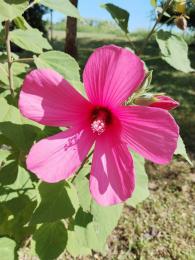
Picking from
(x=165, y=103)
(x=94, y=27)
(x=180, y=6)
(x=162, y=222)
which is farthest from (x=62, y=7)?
(x=94, y=27)

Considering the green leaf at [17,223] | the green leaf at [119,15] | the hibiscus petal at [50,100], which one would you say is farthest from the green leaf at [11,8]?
the green leaf at [17,223]

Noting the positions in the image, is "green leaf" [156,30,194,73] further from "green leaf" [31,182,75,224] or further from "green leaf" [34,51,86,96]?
"green leaf" [31,182,75,224]

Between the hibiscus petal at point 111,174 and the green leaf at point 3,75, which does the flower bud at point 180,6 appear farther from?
the hibiscus petal at point 111,174

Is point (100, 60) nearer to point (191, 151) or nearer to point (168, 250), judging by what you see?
point (168, 250)

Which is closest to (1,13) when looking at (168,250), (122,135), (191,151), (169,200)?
(122,135)

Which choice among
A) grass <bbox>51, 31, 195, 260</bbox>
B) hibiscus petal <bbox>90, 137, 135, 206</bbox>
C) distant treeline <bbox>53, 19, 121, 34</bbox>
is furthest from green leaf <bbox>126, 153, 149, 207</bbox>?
distant treeline <bbox>53, 19, 121, 34</bbox>
